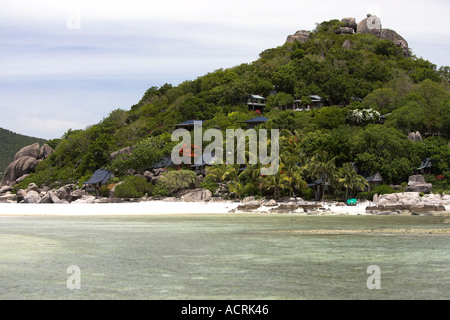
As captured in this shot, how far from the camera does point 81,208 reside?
51.4 meters

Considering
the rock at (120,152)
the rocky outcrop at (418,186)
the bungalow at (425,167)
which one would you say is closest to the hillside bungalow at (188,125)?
the rock at (120,152)

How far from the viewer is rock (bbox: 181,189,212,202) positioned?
52875 millimetres

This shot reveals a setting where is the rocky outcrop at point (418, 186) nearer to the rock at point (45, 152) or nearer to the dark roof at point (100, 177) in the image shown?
the dark roof at point (100, 177)

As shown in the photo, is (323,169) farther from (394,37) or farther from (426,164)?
(394,37)

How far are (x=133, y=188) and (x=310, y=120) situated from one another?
25.5 meters

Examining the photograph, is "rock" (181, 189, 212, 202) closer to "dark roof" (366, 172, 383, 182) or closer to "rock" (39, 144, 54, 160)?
"dark roof" (366, 172, 383, 182)

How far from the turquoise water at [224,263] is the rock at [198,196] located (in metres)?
22.0

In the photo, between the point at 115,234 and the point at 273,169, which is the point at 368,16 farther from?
the point at 115,234

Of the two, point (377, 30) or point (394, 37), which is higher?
point (377, 30)

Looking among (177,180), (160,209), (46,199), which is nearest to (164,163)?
(177,180)

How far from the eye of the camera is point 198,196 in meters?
53.0

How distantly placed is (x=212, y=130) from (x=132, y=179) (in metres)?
14.5

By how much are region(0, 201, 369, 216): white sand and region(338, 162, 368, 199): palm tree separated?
7.97 feet
